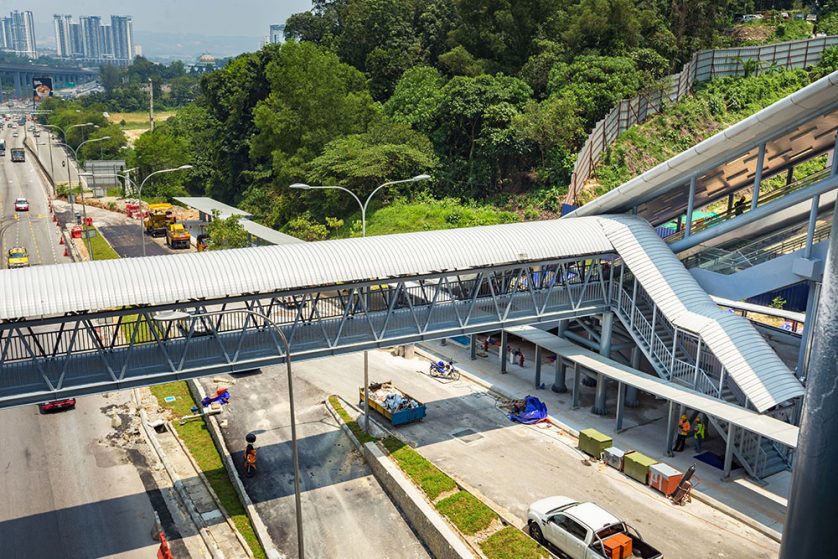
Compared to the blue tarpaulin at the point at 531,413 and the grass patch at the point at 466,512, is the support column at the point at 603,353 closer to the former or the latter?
the blue tarpaulin at the point at 531,413

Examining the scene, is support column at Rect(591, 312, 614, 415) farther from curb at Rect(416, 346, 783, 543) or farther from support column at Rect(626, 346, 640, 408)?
curb at Rect(416, 346, 783, 543)

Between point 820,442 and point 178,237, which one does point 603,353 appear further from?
point 178,237

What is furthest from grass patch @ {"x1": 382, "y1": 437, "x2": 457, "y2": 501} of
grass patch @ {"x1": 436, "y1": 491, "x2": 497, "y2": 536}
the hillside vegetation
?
the hillside vegetation

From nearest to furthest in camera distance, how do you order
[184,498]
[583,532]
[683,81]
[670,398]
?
[583,532] < [184,498] < [670,398] < [683,81]

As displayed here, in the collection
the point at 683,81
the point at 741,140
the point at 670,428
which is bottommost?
the point at 670,428

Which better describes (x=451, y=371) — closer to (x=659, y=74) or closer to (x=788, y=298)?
(x=788, y=298)

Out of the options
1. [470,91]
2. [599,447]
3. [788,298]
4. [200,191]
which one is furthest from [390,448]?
[200,191]

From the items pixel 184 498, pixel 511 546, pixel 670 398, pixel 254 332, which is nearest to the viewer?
pixel 511 546

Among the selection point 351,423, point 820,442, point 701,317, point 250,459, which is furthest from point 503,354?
point 820,442
